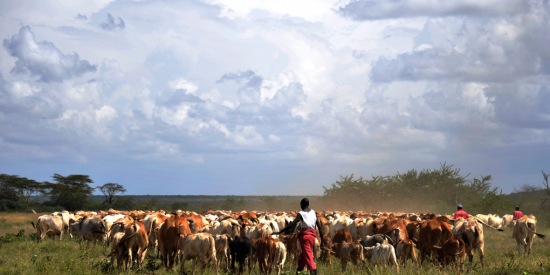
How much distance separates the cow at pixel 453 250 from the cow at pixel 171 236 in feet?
27.1

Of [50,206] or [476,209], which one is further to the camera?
[50,206]

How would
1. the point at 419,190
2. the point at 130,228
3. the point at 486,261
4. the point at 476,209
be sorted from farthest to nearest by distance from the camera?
the point at 419,190 < the point at 476,209 < the point at 486,261 < the point at 130,228

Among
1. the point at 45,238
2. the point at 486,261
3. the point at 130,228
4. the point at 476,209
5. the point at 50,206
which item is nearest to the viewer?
the point at 130,228

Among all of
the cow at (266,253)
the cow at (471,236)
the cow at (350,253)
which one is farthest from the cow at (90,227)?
the cow at (471,236)

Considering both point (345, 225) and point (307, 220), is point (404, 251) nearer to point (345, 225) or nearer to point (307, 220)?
point (307, 220)

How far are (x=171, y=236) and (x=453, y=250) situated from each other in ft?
29.4

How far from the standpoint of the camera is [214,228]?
1605 cm

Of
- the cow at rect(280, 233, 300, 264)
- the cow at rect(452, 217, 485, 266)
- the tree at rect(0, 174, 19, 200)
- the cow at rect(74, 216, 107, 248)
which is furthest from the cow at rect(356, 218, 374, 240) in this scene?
the tree at rect(0, 174, 19, 200)

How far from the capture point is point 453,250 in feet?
40.9

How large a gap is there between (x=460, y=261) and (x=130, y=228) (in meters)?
10.3

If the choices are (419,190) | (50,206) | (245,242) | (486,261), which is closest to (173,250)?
(245,242)

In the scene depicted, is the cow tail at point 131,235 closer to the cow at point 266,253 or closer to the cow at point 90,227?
the cow at point 266,253

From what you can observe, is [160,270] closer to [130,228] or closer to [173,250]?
[173,250]

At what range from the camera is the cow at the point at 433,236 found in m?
13.8
